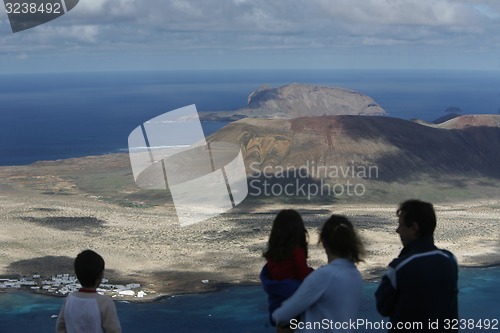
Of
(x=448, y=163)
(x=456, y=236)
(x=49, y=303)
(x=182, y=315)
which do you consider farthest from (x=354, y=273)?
(x=448, y=163)

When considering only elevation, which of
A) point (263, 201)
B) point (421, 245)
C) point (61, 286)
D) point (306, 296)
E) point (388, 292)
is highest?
point (421, 245)

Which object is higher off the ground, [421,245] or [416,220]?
[416,220]

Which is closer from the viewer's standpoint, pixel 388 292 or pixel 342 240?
→ pixel 342 240

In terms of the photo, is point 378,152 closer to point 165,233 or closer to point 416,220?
point 165,233

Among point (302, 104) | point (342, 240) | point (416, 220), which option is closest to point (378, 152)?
point (416, 220)

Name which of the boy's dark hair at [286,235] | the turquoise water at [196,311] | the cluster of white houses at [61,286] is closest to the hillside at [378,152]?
the turquoise water at [196,311]

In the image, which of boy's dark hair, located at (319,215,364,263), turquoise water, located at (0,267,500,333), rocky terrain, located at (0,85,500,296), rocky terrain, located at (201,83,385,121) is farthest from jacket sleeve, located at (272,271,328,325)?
rocky terrain, located at (201,83,385,121)

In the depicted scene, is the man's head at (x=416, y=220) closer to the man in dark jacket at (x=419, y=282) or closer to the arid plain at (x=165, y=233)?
the man in dark jacket at (x=419, y=282)
